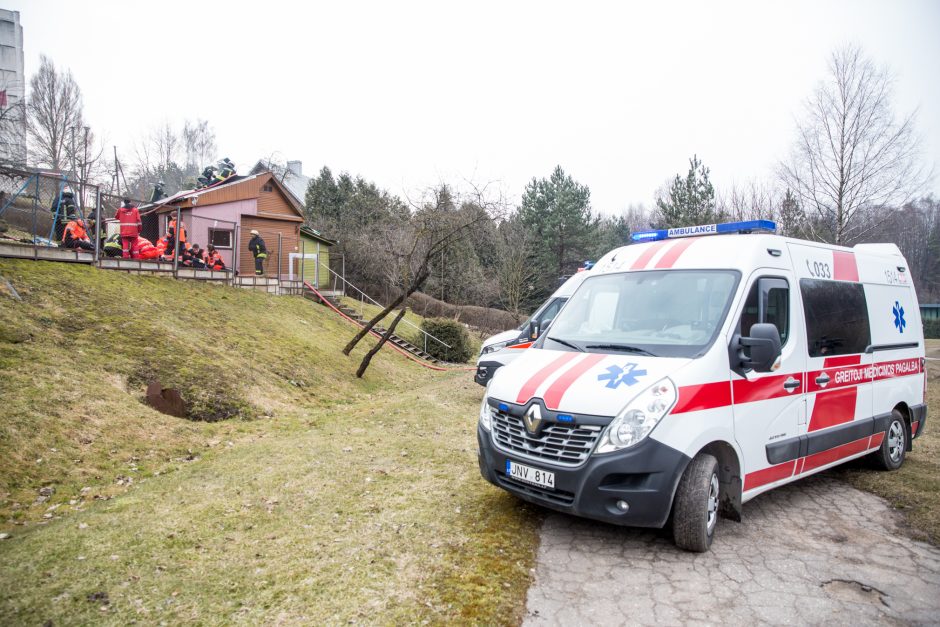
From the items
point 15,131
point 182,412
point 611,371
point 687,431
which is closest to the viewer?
point 687,431

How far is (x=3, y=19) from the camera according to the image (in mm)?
Answer: 40719

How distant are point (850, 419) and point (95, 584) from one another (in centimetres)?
656

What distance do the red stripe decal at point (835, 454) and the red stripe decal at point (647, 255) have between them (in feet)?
7.56

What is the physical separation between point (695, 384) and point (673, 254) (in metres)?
1.62

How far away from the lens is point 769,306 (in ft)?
15.3

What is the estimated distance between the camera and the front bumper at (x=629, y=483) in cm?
368

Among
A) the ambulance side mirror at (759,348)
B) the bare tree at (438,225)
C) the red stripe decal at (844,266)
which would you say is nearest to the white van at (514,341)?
the red stripe decal at (844,266)

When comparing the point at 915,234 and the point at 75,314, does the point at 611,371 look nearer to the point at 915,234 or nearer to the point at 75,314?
the point at 75,314

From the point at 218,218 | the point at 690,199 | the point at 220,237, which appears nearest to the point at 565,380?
the point at 220,237

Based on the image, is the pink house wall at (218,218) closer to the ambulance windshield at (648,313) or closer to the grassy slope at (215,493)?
the grassy slope at (215,493)

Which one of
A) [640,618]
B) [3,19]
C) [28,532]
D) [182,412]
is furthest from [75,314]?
[3,19]

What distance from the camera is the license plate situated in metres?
3.95

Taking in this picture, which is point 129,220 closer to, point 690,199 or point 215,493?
point 215,493

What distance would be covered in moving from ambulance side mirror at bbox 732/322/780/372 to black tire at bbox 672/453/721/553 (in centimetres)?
81
